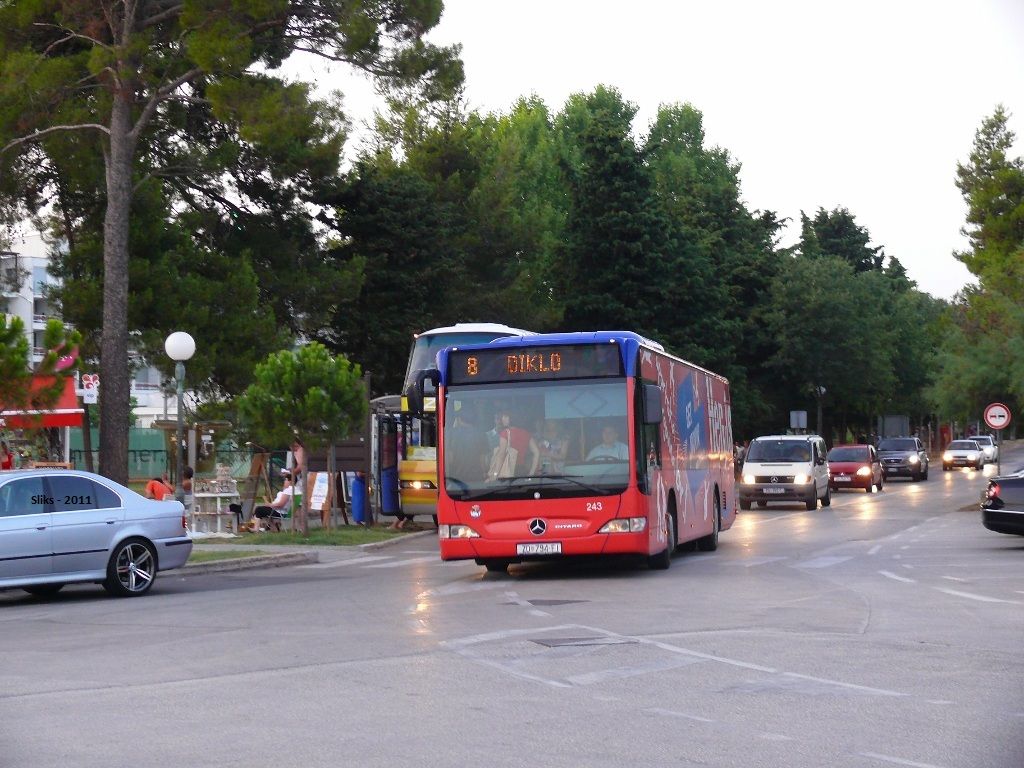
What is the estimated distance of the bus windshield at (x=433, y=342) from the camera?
36594 millimetres

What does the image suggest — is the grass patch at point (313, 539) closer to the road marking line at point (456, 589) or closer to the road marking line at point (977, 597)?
the road marking line at point (456, 589)

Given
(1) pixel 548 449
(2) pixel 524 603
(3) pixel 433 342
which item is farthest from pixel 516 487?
(3) pixel 433 342

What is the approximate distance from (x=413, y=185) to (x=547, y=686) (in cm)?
4577

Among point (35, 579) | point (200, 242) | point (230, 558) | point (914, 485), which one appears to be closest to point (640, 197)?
point (914, 485)

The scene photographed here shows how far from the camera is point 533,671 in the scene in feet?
35.6

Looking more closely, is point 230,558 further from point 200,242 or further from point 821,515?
point 200,242

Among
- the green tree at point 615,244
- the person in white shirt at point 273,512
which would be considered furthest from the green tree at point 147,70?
the green tree at point 615,244

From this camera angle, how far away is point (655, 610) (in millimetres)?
15250

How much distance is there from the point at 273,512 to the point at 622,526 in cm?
1465

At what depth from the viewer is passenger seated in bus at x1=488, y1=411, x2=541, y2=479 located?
18.9 m

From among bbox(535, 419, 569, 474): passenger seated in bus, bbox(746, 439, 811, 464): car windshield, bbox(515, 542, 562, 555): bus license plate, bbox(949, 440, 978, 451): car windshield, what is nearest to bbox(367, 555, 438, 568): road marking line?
→ bbox(515, 542, 562, 555): bus license plate

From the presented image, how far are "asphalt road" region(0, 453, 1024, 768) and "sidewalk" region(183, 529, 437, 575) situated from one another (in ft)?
8.09

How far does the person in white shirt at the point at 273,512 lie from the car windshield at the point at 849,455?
94.6 ft

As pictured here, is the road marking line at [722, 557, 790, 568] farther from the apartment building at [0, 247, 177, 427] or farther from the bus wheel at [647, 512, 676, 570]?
the apartment building at [0, 247, 177, 427]
